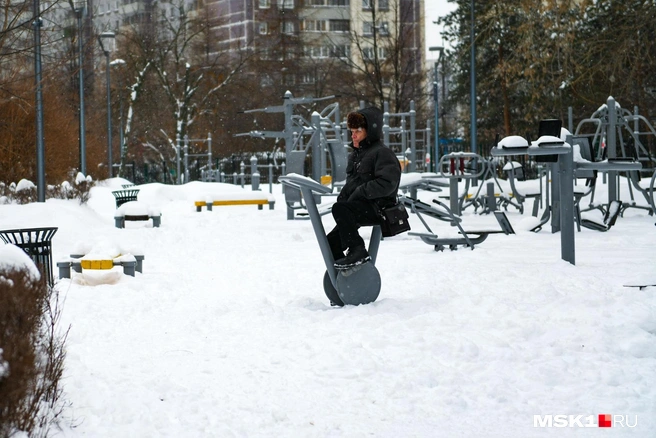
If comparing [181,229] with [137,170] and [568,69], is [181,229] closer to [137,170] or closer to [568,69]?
[568,69]

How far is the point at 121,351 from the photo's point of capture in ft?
19.2

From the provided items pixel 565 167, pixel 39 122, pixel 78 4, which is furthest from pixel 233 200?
pixel 565 167

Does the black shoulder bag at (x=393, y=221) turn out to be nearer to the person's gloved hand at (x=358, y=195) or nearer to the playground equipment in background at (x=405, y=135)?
the person's gloved hand at (x=358, y=195)

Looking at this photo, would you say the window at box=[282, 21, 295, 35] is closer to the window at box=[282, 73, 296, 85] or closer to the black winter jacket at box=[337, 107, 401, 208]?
the window at box=[282, 73, 296, 85]

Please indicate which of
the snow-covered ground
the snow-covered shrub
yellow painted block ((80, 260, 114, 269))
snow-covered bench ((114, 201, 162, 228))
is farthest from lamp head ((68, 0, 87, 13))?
the snow-covered shrub

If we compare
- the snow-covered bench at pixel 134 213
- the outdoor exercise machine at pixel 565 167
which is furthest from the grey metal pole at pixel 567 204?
the snow-covered bench at pixel 134 213

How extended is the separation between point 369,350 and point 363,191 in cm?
170

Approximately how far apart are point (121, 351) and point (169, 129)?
163 feet

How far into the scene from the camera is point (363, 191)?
23.3 feet

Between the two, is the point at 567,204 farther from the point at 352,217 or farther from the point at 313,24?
the point at 313,24

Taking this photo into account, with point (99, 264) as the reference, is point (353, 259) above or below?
above

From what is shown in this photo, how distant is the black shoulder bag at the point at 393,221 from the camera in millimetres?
7090

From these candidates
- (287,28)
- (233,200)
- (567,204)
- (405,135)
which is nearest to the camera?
(567,204)

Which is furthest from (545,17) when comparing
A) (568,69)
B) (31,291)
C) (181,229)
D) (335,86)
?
(335,86)
